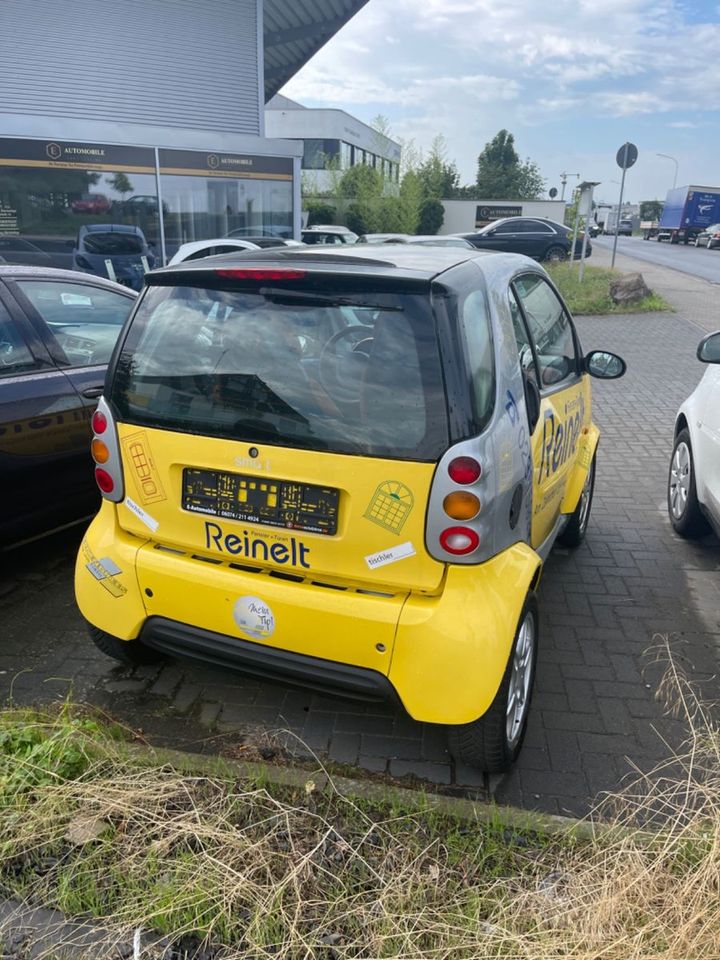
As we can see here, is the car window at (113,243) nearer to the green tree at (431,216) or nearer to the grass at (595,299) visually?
the grass at (595,299)

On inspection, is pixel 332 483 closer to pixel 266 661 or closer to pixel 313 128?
pixel 266 661

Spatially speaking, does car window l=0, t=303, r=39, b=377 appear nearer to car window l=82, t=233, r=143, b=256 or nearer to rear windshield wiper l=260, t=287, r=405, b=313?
rear windshield wiper l=260, t=287, r=405, b=313

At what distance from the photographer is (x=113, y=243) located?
13.0 metres

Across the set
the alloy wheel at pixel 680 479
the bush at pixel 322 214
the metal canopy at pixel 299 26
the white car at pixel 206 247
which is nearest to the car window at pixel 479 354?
the alloy wheel at pixel 680 479

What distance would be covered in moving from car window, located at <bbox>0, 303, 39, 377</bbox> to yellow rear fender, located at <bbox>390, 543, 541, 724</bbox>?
2630mm

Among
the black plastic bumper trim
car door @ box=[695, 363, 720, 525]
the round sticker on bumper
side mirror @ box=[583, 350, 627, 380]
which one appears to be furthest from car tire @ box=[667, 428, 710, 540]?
the round sticker on bumper

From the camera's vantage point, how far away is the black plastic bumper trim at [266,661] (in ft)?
7.96

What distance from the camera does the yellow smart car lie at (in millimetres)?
2312

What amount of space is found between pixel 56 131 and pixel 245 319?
37.9 ft

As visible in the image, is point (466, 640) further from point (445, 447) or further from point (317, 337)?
point (317, 337)

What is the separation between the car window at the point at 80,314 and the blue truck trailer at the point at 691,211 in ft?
163

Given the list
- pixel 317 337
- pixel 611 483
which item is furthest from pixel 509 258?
pixel 611 483

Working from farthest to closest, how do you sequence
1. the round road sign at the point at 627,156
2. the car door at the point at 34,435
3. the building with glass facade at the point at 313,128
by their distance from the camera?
the building with glass facade at the point at 313,128 < the round road sign at the point at 627,156 < the car door at the point at 34,435

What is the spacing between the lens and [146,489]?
8.79 feet
